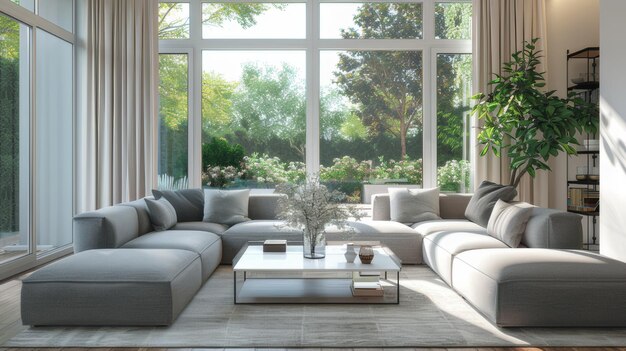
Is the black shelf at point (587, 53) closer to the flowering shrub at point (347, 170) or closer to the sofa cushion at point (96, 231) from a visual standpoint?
the flowering shrub at point (347, 170)

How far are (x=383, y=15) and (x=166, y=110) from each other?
283cm

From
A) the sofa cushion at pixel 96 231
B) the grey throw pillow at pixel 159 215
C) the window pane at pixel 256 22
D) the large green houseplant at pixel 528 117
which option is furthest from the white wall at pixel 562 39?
the sofa cushion at pixel 96 231

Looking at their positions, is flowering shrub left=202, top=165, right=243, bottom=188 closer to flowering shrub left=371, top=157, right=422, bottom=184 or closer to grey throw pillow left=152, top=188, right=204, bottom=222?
grey throw pillow left=152, top=188, right=204, bottom=222

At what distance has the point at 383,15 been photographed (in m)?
7.13

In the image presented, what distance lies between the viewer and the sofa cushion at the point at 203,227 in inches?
217

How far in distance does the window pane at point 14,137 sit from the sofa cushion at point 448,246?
3622 millimetres

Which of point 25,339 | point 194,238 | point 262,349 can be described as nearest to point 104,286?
point 25,339

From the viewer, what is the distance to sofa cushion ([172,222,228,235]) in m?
5.51

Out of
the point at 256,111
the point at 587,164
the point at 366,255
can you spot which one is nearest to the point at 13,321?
the point at 366,255

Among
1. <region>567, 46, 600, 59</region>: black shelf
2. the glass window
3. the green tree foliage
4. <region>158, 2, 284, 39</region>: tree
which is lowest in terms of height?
the green tree foliage

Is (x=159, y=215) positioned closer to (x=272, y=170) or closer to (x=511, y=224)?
(x=272, y=170)

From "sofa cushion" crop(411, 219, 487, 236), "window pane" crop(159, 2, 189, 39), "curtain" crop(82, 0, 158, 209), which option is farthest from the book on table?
"window pane" crop(159, 2, 189, 39)

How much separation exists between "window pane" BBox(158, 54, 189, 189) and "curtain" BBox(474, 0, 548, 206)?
11.4ft

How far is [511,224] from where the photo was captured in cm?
448
